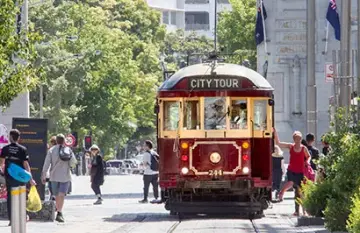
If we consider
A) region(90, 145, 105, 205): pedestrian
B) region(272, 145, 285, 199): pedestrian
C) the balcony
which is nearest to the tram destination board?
region(90, 145, 105, 205): pedestrian

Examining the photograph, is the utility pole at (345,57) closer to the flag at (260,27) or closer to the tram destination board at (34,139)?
the tram destination board at (34,139)

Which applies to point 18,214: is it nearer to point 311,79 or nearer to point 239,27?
point 311,79

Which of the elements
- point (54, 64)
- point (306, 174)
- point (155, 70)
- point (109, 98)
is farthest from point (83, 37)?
A: point (306, 174)

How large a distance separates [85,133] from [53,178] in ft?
211

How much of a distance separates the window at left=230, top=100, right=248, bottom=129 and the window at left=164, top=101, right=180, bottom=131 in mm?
1155

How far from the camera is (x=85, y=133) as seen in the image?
306ft

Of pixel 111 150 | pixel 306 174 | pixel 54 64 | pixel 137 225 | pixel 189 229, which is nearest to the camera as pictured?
pixel 189 229

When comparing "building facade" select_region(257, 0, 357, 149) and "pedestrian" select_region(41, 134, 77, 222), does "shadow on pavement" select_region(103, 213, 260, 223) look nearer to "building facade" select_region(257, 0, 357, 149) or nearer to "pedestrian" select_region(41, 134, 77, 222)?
"pedestrian" select_region(41, 134, 77, 222)

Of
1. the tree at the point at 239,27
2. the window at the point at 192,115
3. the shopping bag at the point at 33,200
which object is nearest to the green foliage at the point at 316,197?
the window at the point at 192,115

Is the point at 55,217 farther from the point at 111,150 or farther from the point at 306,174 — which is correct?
the point at 111,150

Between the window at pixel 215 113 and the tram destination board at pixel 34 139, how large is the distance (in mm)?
3796

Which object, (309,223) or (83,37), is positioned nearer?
(309,223)

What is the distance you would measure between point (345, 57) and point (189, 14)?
6148 inches

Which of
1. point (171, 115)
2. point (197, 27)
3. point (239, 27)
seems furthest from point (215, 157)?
point (197, 27)
